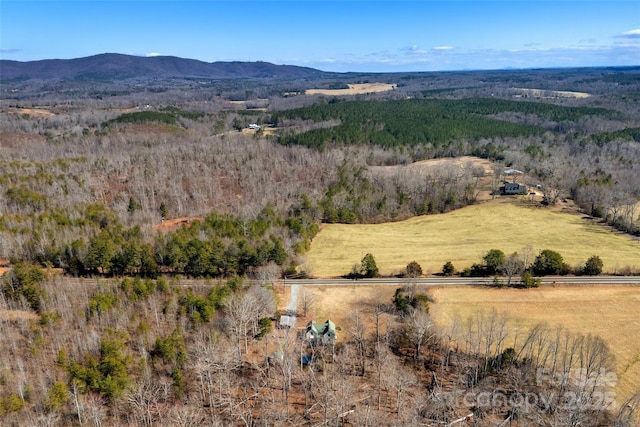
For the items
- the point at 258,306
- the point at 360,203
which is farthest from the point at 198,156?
the point at 258,306

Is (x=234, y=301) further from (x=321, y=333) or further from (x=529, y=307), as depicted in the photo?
(x=529, y=307)

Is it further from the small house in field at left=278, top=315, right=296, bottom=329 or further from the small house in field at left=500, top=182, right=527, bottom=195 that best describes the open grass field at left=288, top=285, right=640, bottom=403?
the small house in field at left=500, top=182, right=527, bottom=195

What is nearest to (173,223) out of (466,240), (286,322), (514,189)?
(286,322)

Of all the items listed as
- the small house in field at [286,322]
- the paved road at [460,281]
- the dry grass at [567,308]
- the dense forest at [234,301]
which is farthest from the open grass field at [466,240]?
the small house in field at [286,322]

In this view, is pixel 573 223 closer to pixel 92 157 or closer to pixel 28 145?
pixel 92 157

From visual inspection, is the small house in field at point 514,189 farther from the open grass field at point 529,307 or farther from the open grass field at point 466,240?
the open grass field at point 529,307
